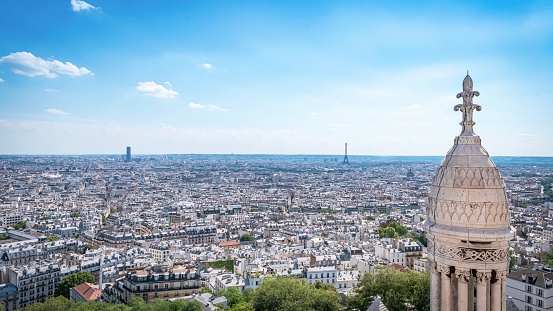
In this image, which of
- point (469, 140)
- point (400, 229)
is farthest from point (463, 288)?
point (400, 229)

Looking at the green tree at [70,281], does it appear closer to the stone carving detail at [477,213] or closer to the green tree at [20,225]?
the green tree at [20,225]

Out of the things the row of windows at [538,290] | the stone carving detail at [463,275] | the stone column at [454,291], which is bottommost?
the row of windows at [538,290]

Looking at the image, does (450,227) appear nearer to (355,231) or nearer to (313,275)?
(313,275)

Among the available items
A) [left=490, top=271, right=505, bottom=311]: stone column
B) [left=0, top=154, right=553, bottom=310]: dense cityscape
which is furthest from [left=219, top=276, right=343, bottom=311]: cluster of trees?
[left=490, top=271, right=505, bottom=311]: stone column

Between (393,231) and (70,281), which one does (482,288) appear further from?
(393,231)

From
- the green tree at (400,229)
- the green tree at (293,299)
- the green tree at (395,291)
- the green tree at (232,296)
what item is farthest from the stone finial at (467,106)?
the green tree at (400,229)

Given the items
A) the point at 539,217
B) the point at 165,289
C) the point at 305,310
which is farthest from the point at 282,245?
the point at 539,217
